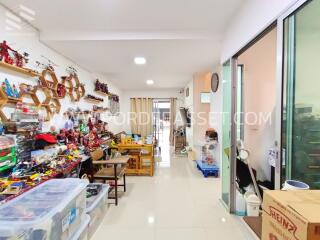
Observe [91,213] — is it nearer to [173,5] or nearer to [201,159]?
[173,5]

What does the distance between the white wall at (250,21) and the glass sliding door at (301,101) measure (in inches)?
7.1

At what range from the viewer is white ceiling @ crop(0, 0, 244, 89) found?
83.4 inches

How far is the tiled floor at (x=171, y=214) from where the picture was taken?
2.32 m

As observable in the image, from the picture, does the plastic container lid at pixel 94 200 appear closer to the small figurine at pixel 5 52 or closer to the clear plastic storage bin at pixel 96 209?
the clear plastic storage bin at pixel 96 209

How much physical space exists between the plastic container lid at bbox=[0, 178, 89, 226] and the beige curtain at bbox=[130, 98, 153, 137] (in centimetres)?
650

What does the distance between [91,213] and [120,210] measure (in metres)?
0.66

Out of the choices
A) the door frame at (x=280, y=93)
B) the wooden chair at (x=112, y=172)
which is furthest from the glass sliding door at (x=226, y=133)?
the wooden chair at (x=112, y=172)

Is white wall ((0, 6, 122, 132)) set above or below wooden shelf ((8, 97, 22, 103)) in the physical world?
above

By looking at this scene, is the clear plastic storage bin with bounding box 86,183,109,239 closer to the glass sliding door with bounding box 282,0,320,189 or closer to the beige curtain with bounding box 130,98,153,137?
the glass sliding door with bounding box 282,0,320,189

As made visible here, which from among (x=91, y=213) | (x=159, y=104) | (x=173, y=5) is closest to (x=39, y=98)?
(x=91, y=213)

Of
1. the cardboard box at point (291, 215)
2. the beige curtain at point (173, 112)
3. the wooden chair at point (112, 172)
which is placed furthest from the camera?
the beige curtain at point (173, 112)

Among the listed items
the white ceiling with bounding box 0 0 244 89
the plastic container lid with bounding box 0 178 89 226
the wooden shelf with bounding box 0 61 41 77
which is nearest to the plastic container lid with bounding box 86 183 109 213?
the plastic container lid with bounding box 0 178 89 226

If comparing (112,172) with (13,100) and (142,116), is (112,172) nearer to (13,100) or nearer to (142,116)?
(13,100)

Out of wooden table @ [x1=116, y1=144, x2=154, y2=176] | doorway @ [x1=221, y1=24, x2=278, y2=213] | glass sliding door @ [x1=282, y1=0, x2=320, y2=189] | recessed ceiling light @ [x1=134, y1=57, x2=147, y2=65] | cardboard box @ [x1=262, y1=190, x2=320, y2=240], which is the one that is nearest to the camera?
cardboard box @ [x1=262, y1=190, x2=320, y2=240]
